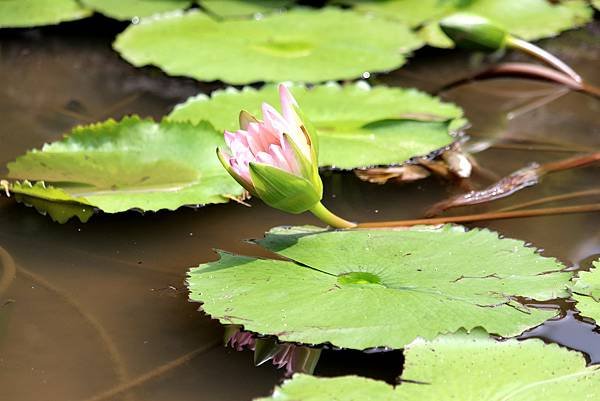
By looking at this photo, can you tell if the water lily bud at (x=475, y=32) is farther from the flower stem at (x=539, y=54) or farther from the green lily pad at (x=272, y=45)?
the green lily pad at (x=272, y=45)

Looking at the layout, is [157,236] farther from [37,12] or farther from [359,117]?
[37,12]

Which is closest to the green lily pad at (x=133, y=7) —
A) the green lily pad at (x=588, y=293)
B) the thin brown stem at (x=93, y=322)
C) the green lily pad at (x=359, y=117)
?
the green lily pad at (x=359, y=117)

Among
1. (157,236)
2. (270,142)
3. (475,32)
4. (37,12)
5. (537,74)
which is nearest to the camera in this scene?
(270,142)

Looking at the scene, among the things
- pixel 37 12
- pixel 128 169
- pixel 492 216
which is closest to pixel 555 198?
pixel 492 216

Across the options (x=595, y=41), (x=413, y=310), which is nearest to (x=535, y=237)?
(x=413, y=310)

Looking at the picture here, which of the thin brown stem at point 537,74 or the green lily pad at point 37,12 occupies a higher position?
the thin brown stem at point 537,74

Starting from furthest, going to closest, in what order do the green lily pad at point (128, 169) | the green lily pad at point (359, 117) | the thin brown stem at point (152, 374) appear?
the green lily pad at point (359, 117), the green lily pad at point (128, 169), the thin brown stem at point (152, 374)
